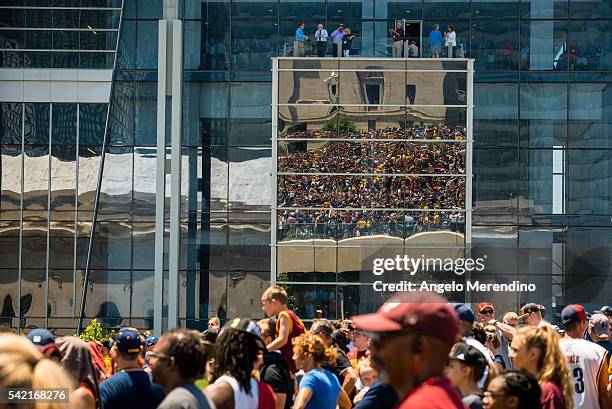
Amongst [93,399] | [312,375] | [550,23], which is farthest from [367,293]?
[93,399]

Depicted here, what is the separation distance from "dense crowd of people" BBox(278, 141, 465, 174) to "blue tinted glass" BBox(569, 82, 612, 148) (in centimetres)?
800

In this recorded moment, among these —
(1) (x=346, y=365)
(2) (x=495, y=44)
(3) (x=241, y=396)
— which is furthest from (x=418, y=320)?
(2) (x=495, y=44)

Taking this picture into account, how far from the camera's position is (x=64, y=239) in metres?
36.8

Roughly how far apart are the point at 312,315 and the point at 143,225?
9127 millimetres

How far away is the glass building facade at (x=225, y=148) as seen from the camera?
35.9m

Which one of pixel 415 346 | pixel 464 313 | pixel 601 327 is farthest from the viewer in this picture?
pixel 601 327

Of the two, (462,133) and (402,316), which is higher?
(462,133)

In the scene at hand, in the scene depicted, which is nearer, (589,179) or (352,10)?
(589,179)

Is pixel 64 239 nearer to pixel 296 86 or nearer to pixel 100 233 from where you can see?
pixel 100 233

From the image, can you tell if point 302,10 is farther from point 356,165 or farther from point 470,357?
point 470,357

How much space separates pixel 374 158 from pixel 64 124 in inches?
463

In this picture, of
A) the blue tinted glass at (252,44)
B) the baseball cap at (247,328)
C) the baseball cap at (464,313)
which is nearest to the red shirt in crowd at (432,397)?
the baseball cap at (247,328)

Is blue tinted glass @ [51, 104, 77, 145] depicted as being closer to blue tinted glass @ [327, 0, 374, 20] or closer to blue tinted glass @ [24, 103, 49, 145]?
blue tinted glass @ [24, 103, 49, 145]

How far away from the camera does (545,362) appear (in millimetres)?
6988
